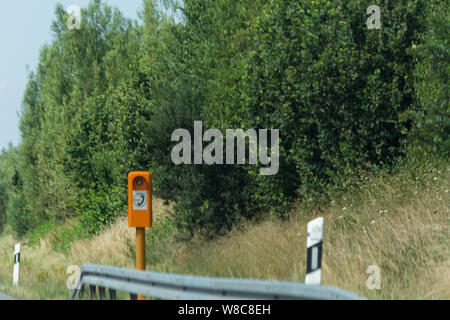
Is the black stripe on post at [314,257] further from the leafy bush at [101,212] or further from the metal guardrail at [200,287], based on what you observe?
the leafy bush at [101,212]

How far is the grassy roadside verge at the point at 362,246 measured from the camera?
9.35 m

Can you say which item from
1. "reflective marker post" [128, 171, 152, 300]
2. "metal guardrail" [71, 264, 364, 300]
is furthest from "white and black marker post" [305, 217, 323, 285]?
"reflective marker post" [128, 171, 152, 300]

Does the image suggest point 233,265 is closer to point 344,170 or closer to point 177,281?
point 344,170

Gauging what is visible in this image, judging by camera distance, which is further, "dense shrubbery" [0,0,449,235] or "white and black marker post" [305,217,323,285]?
"dense shrubbery" [0,0,449,235]

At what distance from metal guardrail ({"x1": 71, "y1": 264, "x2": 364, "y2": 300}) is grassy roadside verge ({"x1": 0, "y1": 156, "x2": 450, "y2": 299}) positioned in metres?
2.29

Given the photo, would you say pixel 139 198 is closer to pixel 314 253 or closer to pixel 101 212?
pixel 314 253

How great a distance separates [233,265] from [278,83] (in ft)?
15.5

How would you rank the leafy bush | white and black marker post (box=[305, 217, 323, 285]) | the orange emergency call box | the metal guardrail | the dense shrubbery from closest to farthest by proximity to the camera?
the metal guardrail, white and black marker post (box=[305, 217, 323, 285]), the orange emergency call box, the dense shrubbery, the leafy bush

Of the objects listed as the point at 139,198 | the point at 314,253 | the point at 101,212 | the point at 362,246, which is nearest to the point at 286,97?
the point at 362,246

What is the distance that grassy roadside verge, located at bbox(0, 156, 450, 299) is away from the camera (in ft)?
30.7

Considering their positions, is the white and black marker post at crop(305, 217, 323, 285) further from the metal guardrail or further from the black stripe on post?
the metal guardrail

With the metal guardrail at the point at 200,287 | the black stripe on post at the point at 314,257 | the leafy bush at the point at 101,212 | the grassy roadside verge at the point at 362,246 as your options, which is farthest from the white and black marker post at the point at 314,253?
the leafy bush at the point at 101,212

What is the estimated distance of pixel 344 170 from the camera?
14414 millimetres

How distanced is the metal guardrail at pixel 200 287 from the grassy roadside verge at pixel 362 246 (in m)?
2.29
